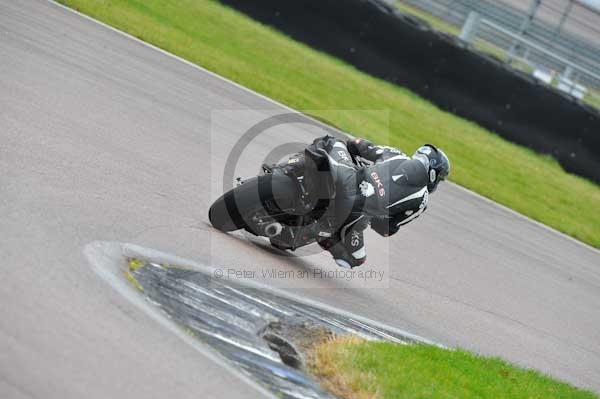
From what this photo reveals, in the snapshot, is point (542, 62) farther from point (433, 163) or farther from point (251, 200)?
point (251, 200)

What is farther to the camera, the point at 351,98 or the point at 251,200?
the point at 351,98

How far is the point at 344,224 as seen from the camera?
721cm

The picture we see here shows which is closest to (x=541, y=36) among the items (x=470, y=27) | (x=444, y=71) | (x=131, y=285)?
(x=470, y=27)

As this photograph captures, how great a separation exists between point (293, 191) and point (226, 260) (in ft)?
2.64

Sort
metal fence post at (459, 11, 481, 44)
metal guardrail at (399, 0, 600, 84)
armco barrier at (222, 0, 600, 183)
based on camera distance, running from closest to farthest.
→ armco barrier at (222, 0, 600, 183) < metal fence post at (459, 11, 481, 44) < metal guardrail at (399, 0, 600, 84)

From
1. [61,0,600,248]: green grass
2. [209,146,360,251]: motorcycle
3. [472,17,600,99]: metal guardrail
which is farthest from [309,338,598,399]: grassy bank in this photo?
[472,17,600,99]: metal guardrail

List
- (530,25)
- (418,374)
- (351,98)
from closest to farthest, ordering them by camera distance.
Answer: (418,374) → (351,98) → (530,25)

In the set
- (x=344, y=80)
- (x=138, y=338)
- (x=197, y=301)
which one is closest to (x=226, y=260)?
(x=197, y=301)

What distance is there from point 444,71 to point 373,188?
1157 centimetres

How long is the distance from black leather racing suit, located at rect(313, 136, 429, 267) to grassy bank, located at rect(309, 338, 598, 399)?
123 cm

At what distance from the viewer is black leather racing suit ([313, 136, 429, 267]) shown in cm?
700

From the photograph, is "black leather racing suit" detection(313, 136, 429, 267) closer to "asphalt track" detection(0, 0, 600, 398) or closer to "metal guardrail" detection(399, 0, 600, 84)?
"asphalt track" detection(0, 0, 600, 398)

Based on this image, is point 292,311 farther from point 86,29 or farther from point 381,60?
point 381,60

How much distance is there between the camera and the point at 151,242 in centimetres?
627
